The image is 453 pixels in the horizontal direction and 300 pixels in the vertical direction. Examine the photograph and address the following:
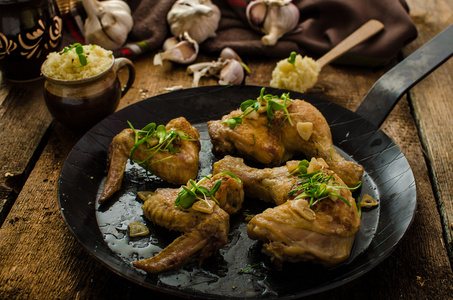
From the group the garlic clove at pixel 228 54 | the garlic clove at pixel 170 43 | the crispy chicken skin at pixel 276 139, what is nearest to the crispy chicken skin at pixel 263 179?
the crispy chicken skin at pixel 276 139

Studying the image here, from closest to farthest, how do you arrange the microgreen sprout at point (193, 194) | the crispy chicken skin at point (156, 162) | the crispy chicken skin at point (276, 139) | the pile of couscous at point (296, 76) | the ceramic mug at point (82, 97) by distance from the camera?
the microgreen sprout at point (193, 194) < the crispy chicken skin at point (156, 162) < the crispy chicken skin at point (276, 139) < the ceramic mug at point (82, 97) < the pile of couscous at point (296, 76)

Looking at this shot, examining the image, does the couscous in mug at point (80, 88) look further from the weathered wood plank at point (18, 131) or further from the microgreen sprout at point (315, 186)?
the microgreen sprout at point (315, 186)

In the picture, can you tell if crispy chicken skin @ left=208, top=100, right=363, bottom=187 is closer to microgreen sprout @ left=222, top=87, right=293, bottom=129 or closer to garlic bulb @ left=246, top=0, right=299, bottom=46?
microgreen sprout @ left=222, top=87, right=293, bottom=129

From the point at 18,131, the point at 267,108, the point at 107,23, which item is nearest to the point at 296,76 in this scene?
the point at 267,108

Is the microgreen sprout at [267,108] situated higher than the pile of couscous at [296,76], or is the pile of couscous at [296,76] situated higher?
the microgreen sprout at [267,108]

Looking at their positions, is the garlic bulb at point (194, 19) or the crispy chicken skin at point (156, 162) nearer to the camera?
the crispy chicken skin at point (156, 162)
